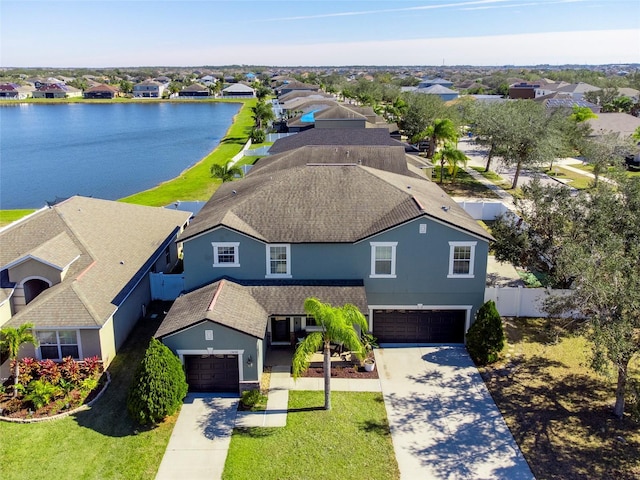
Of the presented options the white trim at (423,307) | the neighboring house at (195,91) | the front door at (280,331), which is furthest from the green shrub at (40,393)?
the neighboring house at (195,91)

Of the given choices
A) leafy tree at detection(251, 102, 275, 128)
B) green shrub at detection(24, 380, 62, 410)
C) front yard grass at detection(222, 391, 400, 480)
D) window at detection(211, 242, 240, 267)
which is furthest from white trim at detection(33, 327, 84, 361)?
leafy tree at detection(251, 102, 275, 128)

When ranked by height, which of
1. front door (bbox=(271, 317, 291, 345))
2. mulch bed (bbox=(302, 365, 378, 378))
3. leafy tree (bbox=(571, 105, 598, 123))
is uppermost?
leafy tree (bbox=(571, 105, 598, 123))

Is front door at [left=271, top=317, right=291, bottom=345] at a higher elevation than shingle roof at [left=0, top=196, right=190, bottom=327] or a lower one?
lower

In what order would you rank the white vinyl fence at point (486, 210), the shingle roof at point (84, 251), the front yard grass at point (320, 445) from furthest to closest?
the white vinyl fence at point (486, 210), the shingle roof at point (84, 251), the front yard grass at point (320, 445)

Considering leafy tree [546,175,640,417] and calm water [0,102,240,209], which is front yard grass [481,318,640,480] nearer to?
leafy tree [546,175,640,417]

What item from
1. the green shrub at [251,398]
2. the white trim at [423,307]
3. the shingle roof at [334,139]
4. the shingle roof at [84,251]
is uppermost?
the shingle roof at [334,139]

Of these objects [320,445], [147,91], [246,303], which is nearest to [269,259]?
[246,303]

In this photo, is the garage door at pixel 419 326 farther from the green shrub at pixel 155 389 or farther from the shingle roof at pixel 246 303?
the green shrub at pixel 155 389
